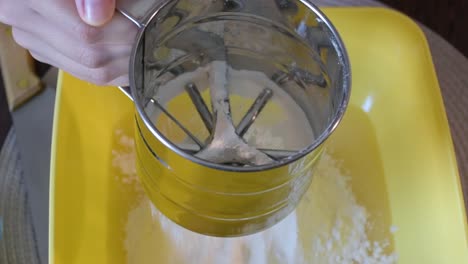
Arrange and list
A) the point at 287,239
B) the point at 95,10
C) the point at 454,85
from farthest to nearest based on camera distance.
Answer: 1. the point at 454,85
2. the point at 287,239
3. the point at 95,10

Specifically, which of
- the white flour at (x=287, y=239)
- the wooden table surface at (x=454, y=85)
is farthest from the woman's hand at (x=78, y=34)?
the wooden table surface at (x=454, y=85)

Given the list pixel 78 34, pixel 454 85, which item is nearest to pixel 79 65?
pixel 78 34

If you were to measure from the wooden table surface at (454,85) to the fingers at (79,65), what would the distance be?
11.1 inches

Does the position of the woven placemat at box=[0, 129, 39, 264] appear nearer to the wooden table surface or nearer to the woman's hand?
the woman's hand

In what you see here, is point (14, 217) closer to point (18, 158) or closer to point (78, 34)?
point (18, 158)

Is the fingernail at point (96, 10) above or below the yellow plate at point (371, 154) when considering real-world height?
above

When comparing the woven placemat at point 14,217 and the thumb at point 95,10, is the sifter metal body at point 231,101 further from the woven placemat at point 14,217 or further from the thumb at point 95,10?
the woven placemat at point 14,217

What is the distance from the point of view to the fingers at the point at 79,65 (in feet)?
1.29

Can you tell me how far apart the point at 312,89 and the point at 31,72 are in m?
0.29

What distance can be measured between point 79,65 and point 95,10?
0.06 m

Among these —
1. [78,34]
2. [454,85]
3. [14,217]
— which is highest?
[78,34]

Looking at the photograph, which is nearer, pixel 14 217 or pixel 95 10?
pixel 95 10

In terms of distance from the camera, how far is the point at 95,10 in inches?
13.4

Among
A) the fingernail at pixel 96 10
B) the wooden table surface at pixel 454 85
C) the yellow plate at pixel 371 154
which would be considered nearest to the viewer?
the fingernail at pixel 96 10
